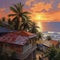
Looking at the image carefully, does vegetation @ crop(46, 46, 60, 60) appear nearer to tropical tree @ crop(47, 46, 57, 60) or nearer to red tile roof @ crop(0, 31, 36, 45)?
tropical tree @ crop(47, 46, 57, 60)

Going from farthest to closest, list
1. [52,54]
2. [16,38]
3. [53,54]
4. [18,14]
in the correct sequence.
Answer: [18,14] < [52,54] < [53,54] < [16,38]

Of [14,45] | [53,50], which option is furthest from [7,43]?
[53,50]

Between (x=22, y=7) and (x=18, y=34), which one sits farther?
(x=22, y=7)

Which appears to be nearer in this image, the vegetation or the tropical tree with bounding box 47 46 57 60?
the vegetation

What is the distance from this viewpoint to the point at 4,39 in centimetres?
3750

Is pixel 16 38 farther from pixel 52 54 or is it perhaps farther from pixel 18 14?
pixel 18 14

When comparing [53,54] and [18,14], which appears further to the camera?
[18,14]

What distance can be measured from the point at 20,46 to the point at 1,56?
3762 mm

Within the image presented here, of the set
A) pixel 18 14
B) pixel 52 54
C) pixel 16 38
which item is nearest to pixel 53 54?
pixel 52 54

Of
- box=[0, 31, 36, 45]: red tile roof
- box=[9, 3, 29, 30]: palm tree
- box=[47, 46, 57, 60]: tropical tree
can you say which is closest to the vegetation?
box=[47, 46, 57, 60]: tropical tree

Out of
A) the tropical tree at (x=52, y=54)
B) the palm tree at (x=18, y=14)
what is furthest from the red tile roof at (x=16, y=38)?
the palm tree at (x=18, y=14)

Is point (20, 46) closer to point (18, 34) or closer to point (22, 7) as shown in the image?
point (18, 34)

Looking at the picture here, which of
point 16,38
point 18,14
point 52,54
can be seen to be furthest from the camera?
point 18,14

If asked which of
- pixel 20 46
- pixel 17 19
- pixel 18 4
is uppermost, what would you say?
pixel 18 4
